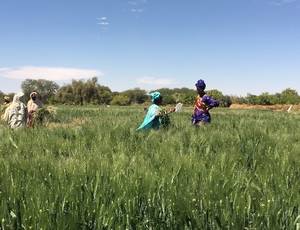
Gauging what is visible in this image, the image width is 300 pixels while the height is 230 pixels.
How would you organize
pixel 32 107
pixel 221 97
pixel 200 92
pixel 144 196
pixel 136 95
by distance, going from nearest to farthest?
pixel 144 196
pixel 200 92
pixel 32 107
pixel 221 97
pixel 136 95

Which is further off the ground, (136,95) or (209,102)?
(136,95)

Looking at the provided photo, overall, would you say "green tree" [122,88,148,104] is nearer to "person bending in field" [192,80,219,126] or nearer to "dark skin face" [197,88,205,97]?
"person bending in field" [192,80,219,126]

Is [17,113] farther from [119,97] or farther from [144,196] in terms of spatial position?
[119,97]

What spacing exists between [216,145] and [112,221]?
3606mm

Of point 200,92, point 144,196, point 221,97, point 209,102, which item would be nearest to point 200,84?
point 200,92

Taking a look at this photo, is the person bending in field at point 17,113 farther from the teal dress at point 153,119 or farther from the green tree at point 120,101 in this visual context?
the green tree at point 120,101

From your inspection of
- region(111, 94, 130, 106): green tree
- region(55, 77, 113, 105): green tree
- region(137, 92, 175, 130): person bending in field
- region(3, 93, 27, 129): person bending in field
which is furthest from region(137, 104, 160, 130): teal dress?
region(55, 77, 113, 105): green tree

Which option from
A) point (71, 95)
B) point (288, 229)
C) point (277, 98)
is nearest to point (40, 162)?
point (288, 229)

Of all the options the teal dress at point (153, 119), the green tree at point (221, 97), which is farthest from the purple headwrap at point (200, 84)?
the green tree at point (221, 97)

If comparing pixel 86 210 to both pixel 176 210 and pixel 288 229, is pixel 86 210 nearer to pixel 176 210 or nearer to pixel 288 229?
pixel 176 210

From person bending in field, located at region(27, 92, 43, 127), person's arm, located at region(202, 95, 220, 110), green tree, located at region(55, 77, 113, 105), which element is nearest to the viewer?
person's arm, located at region(202, 95, 220, 110)

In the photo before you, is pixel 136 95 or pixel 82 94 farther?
pixel 136 95

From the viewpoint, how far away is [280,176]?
A: 11.6 ft

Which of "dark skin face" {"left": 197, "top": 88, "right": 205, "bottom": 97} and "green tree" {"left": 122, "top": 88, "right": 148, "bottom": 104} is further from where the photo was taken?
"green tree" {"left": 122, "top": 88, "right": 148, "bottom": 104}
